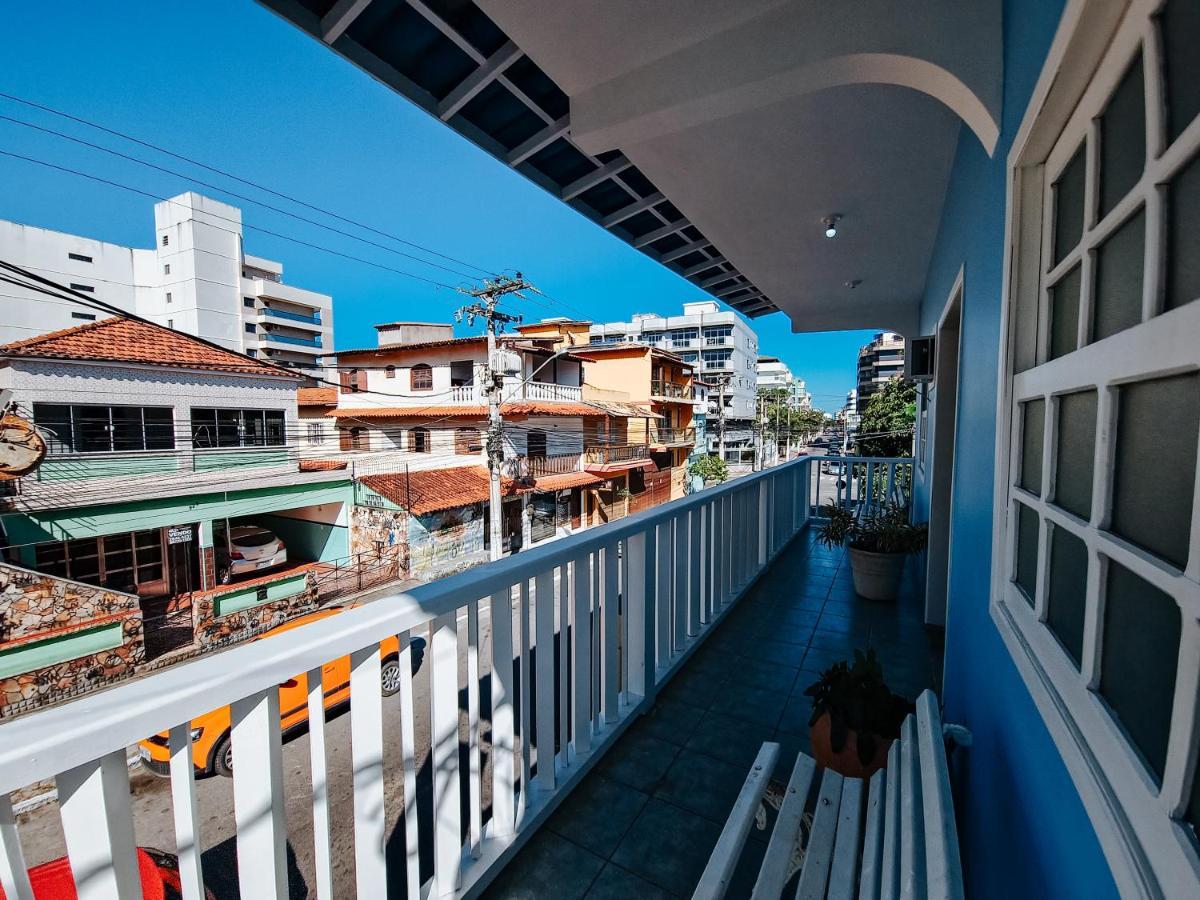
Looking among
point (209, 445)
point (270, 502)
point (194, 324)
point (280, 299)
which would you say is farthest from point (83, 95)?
point (280, 299)

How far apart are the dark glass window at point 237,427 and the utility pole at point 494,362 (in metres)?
5.47

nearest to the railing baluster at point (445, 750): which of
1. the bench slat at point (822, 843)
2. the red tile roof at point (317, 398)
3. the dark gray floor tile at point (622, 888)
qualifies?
the dark gray floor tile at point (622, 888)

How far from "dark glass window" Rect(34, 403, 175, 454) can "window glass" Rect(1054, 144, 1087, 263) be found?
1280cm

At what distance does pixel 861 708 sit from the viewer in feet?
4.75

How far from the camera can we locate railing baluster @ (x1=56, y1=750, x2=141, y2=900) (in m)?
0.54

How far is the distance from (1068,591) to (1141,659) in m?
0.28

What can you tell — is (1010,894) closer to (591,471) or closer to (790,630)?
(790,630)

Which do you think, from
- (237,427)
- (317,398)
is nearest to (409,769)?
(237,427)

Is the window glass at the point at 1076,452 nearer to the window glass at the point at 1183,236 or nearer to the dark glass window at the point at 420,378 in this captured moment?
the window glass at the point at 1183,236

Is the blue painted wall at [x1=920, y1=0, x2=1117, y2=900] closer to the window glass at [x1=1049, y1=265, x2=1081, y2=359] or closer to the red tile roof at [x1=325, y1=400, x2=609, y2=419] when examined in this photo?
the window glass at [x1=1049, y1=265, x2=1081, y2=359]

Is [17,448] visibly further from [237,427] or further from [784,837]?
[784,837]

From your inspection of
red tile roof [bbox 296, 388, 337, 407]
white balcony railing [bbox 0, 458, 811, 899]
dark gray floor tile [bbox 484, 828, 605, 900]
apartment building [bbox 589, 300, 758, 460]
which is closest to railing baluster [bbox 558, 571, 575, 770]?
white balcony railing [bbox 0, 458, 811, 899]

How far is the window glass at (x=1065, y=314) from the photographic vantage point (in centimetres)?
82

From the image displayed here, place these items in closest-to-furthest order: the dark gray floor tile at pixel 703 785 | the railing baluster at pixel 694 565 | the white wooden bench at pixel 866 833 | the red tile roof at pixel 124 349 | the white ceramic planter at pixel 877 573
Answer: the white wooden bench at pixel 866 833, the dark gray floor tile at pixel 703 785, the railing baluster at pixel 694 565, the white ceramic planter at pixel 877 573, the red tile roof at pixel 124 349
